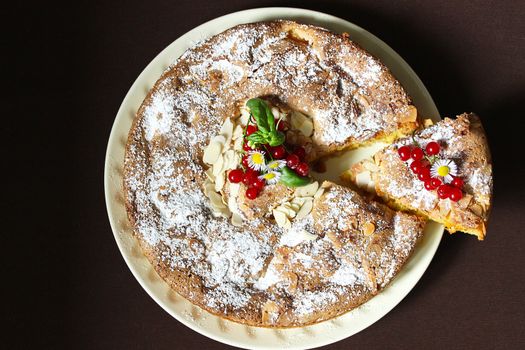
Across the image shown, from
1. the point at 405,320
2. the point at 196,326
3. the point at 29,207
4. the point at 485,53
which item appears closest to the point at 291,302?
the point at 196,326

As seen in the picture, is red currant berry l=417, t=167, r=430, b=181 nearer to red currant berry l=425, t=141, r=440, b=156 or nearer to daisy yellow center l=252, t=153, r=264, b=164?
red currant berry l=425, t=141, r=440, b=156

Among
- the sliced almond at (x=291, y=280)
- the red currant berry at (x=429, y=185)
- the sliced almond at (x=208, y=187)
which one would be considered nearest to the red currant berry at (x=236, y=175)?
the sliced almond at (x=208, y=187)

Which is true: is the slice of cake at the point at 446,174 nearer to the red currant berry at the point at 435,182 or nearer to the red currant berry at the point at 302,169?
the red currant berry at the point at 435,182

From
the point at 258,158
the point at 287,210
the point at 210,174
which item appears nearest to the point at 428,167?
the point at 287,210

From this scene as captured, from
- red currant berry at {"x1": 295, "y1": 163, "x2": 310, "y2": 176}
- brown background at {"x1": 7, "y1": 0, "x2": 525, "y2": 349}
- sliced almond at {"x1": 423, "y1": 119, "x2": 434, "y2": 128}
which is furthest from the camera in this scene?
brown background at {"x1": 7, "y1": 0, "x2": 525, "y2": 349}

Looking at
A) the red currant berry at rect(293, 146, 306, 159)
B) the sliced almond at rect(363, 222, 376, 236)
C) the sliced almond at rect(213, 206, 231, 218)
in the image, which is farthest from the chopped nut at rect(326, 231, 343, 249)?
the sliced almond at rect(213, 206, 231, 218)
